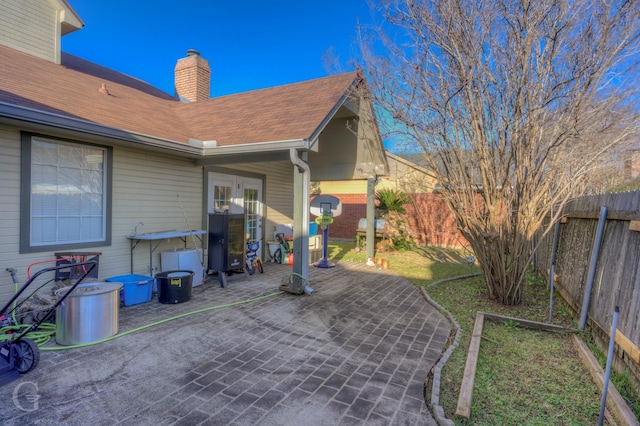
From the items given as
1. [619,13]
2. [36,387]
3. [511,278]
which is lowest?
[36,387]

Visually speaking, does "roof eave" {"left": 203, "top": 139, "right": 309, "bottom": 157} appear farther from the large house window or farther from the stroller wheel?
→ the stroller wheel

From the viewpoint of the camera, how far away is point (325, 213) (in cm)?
856

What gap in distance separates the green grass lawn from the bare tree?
2.13ft

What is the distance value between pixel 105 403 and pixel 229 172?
18.7 feet

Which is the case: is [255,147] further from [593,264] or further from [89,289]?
[593,264]

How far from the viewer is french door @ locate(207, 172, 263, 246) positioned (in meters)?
7.50

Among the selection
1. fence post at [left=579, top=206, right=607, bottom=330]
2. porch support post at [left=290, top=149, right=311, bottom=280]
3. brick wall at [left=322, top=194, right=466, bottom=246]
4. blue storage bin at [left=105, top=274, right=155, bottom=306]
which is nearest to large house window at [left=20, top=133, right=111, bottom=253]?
blue storage bin at [left=105, top=274, right=155, bottom=306]

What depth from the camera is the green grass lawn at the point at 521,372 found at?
104 inches

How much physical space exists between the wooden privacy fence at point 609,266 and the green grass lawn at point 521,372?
0.42 m

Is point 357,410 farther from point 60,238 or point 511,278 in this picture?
point 60,238

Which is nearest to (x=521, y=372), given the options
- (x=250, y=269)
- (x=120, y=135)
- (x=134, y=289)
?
(x=134, y=289)

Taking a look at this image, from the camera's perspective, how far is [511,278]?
528cm

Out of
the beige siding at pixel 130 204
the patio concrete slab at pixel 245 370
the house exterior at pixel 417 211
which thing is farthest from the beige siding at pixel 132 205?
the house exterior at pixel 417 211

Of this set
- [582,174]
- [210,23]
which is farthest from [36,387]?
[210,23]
